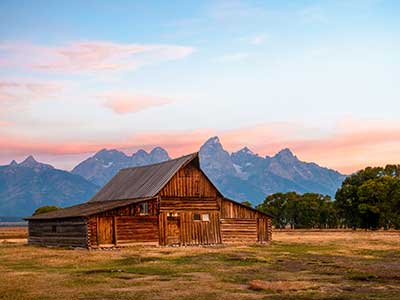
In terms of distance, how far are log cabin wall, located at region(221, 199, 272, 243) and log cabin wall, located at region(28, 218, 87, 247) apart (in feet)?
47.3

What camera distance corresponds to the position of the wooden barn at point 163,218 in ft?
174

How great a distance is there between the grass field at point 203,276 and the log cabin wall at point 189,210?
44.4 ft

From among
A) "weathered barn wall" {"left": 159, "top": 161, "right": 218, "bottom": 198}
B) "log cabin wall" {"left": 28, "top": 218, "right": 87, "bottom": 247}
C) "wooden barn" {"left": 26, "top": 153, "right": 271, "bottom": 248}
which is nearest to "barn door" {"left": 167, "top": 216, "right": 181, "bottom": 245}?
"wooden barn" {"left": 26, "top": 153, "right": 271, "bottom": 248}

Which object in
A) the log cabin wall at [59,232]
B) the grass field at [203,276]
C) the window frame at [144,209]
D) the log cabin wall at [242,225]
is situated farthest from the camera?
the log cabin wall at [242,225]

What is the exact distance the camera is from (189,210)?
191 ft

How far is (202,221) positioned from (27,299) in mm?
37076

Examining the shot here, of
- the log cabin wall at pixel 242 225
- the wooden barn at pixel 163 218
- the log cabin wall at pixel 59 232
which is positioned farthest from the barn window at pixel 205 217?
the log cabin wall at pixel 59 232

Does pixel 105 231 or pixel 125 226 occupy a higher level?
pixel 125 226

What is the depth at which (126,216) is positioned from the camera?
5397 cm

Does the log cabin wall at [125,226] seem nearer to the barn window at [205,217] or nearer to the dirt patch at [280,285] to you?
the barn window at [205,217]

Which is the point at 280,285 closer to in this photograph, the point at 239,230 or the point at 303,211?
the point at 239,230

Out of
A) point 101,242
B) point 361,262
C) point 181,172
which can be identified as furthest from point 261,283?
point 181,172

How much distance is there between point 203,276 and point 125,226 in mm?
25232

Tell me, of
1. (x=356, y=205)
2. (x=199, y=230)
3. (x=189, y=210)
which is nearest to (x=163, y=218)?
(x=189, y=210)
